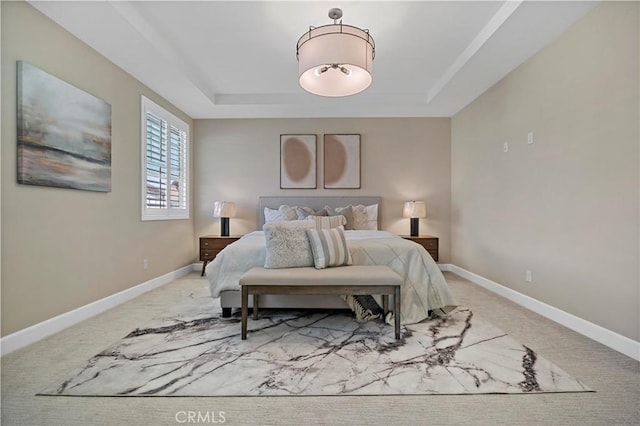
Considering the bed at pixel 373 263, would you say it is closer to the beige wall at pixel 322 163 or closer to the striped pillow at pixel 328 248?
the striped pillow at pixel 328 248

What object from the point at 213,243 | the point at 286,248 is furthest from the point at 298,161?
the point at 286,248

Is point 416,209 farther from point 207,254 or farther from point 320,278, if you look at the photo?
point 207,254

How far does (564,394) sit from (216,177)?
4.89m

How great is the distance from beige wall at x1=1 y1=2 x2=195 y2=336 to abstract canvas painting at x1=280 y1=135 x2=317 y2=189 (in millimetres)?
2074

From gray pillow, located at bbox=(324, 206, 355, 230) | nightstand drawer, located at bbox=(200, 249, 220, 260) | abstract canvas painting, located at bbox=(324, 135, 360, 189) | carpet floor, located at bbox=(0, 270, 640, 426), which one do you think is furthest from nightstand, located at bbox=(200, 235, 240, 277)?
carpet floor, located at bbox=(0, 270, 640, 426)

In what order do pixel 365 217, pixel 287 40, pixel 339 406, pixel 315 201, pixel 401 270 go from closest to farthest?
1. pixel 339 406
2. pixel 401 270
3. pixel 287 40
4. pixel 365 217
5. pixel 315 201

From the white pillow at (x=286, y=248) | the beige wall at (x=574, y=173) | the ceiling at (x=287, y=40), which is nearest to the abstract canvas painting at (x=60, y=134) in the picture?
the ceiling at (x=287, y=40)

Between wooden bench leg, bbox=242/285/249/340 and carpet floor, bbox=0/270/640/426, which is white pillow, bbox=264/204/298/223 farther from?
carpet floor, bbox=0/270/640/426

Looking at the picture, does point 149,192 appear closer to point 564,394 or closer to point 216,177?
point 216,177

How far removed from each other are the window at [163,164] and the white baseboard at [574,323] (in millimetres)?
4261

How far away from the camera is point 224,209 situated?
4805 mm

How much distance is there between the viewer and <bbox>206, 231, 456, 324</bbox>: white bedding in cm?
271

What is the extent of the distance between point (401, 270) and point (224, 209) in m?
3.04

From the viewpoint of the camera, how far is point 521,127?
3.26 meters
